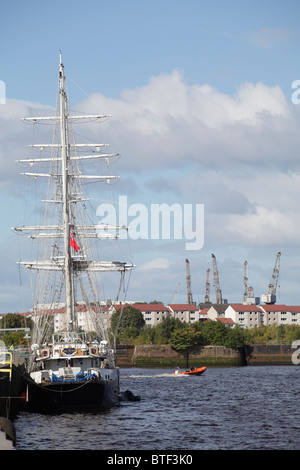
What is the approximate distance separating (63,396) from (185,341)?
115403 mm

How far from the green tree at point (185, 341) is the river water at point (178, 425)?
91.5m

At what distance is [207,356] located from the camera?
175 m

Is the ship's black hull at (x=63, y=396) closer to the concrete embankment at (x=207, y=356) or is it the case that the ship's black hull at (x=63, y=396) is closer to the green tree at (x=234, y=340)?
the concrete embankment at (x=207, y=356)

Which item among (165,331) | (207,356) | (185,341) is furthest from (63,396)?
(165,331)

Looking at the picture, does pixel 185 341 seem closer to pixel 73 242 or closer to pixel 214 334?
pixel 214 334

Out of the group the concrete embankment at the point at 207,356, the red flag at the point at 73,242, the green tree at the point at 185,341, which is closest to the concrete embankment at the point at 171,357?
the concrete embankment at the point at 207,356

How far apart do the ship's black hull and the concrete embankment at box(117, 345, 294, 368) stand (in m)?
112

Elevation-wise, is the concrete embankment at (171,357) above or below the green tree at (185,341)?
below

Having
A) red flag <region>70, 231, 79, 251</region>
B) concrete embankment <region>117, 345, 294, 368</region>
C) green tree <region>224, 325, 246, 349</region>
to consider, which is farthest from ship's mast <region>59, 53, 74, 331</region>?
green tree <region>224, 325, 246, 349</region>

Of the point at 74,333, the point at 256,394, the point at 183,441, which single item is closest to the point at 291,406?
the point at 256,394

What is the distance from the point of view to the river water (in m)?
45.4

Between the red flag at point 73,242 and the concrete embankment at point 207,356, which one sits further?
the concrete embankment at point 207,356

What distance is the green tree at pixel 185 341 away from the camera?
175m

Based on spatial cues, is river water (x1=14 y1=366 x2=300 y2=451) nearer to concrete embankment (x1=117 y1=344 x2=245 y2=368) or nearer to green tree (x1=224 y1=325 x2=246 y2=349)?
concrete embankment (x1=117 y1=344 x2=245 y2=368)
